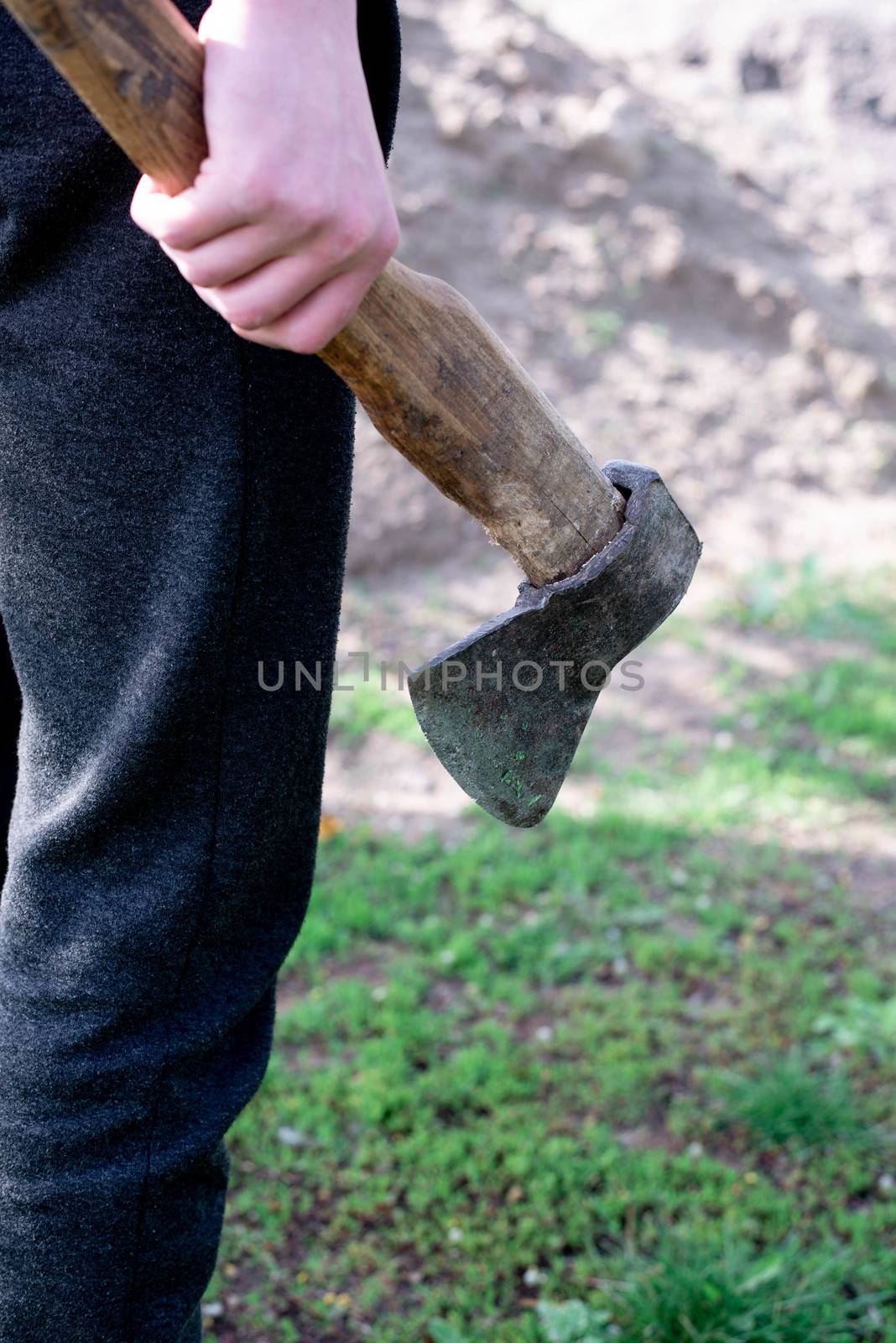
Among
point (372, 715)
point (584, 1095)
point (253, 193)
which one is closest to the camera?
point (253, 193)

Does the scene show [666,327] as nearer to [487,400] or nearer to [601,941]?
[601,941]

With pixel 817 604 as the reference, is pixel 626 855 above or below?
above

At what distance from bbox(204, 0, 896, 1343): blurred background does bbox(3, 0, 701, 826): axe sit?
1063 mm

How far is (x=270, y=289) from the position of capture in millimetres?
911

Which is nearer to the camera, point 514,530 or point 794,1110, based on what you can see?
point 514,530

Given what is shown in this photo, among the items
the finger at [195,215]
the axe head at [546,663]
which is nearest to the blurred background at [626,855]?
the axe head at [546,663]

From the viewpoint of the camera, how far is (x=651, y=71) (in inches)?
316

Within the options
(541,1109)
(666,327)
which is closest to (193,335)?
(541,1109)

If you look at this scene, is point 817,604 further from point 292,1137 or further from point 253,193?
point 253,193

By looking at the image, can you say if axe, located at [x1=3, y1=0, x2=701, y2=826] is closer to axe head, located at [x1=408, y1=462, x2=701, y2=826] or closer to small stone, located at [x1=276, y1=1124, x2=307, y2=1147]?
axe head, located at [x1=408, y1=462, x2=701, y2=826]

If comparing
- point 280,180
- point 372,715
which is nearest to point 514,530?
point 280,180

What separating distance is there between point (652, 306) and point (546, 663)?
5167 millimetres

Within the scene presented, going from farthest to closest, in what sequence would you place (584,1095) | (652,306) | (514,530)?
1. (652,306)
2. (584,1095)
3. (514,530)

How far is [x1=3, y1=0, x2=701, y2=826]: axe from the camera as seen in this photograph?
Answer: 1187mm
